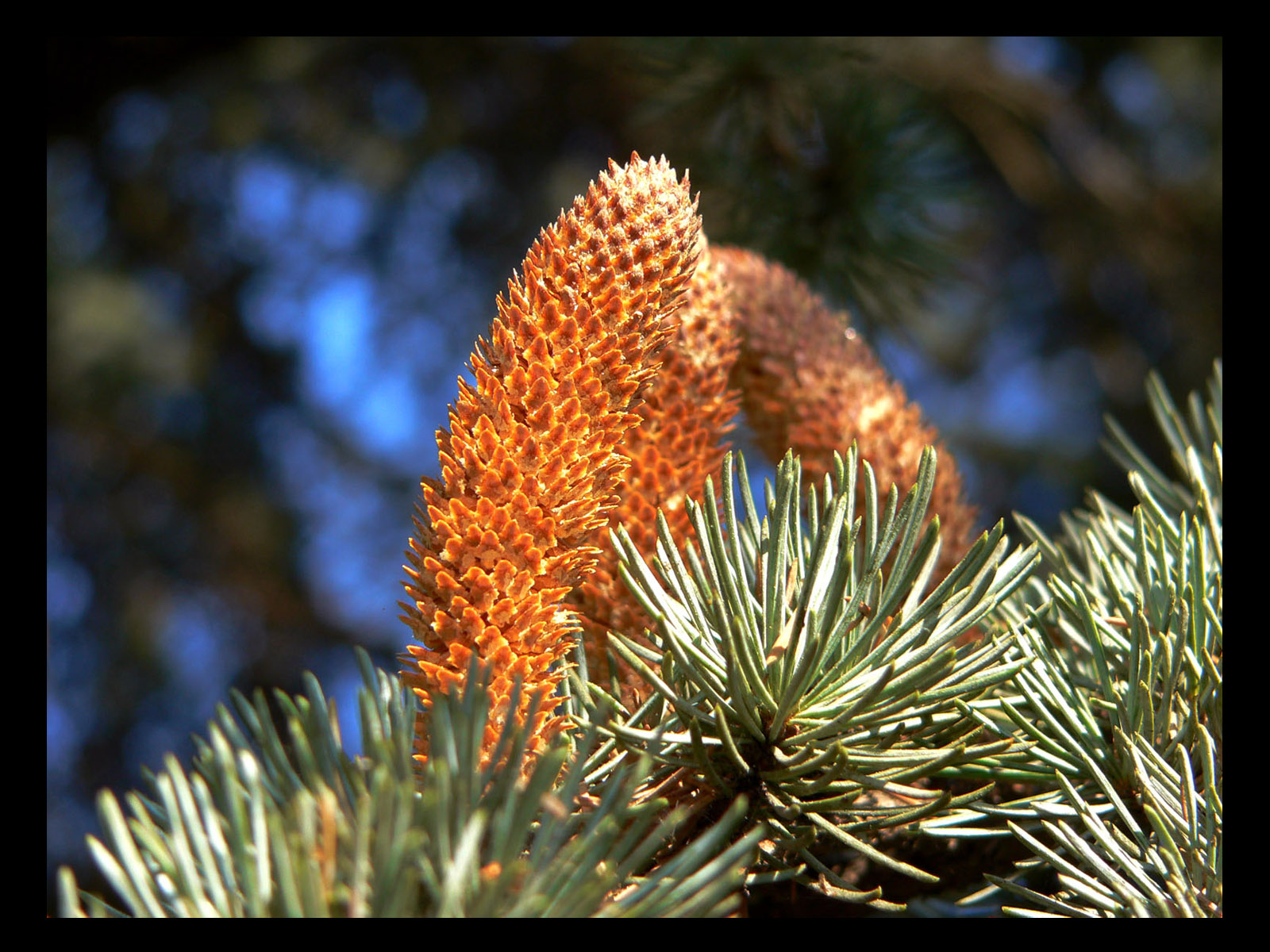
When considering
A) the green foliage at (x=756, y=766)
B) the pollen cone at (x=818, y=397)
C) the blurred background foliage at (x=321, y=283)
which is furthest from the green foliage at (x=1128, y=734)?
the blurred background foliage at (x=321, y=283)

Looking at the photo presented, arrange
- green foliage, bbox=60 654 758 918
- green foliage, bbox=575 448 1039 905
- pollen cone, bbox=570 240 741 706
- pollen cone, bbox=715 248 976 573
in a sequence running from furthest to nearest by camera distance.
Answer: pollen cone, bbox=715 248 976 573 → pollen cone, bbox=570 240 741 706 → green foliage, bbox=575 448 1039 905 → green foliage, bbox=60 654 758 918

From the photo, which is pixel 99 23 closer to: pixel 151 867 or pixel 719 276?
pixel 719 276

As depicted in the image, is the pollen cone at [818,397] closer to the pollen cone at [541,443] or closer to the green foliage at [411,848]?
the pollen cone at [541,443]

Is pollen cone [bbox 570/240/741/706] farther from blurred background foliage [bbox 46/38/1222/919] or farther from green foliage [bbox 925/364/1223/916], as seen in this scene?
blurred background foliage [bbox 46/38/1222/919]

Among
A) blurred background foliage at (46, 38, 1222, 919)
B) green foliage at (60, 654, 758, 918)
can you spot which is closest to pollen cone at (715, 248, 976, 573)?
green foliage at (60, 654, 758, 918)

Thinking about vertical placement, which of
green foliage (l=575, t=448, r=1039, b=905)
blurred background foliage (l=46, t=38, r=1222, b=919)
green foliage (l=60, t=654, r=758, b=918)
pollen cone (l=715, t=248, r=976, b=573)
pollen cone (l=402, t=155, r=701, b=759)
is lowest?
green foliage (l=60, t=654, r=758, b=918)
